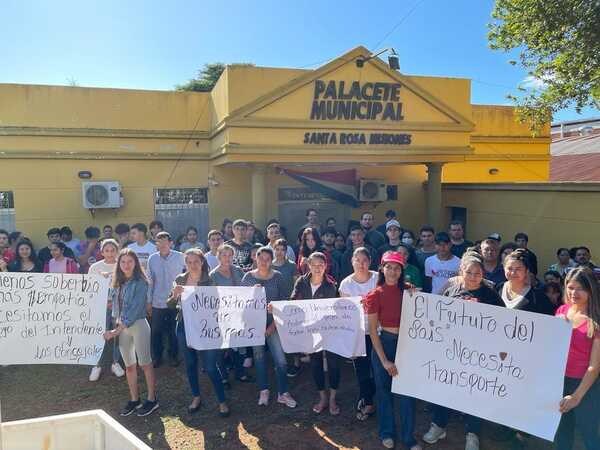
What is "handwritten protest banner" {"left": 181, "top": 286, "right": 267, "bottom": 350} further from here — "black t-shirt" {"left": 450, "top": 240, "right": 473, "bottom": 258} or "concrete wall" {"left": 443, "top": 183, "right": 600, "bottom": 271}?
"concrete wall" {"left": 443, "top": 183, "right": 600, "bottom": 271}

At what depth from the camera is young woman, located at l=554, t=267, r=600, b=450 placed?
3.00 metres

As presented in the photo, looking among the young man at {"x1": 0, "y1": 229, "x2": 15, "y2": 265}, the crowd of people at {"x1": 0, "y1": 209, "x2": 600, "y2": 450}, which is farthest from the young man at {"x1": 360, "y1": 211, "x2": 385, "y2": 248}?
the young man at {"x1": 0, "y1": 229, "x2": 15, "y2": 265}

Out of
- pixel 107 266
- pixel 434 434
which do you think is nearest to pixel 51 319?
→ pixel 107 266

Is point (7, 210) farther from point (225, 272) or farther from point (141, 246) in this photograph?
point (225, 272)

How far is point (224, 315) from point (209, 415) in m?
1.10

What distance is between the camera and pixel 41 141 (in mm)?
9672

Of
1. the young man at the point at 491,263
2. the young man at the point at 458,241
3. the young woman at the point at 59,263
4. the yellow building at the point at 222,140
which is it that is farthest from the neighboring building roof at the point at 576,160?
the young woman at the point at 59,263

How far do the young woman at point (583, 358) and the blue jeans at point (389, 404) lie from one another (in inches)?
48.3

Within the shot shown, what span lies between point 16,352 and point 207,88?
Result: 26639 mm

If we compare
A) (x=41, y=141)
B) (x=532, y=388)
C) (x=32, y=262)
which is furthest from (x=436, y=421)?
(x=41, y=141)

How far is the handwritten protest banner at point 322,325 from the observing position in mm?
4125

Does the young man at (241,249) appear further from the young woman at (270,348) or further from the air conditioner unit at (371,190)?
the air conditioner unit at (371,190)

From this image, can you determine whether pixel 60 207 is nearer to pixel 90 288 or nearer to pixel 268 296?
pixel 90 288

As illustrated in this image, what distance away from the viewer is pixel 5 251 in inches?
262
